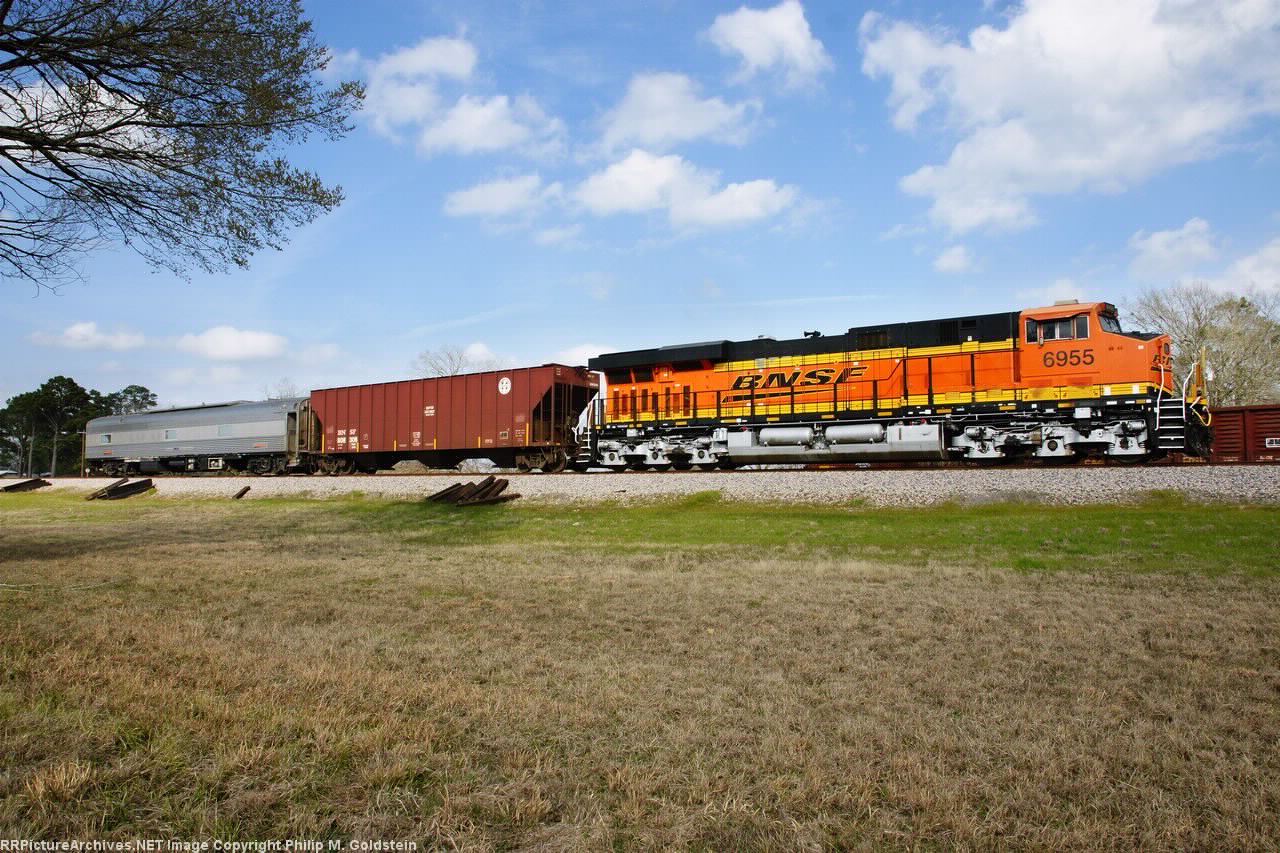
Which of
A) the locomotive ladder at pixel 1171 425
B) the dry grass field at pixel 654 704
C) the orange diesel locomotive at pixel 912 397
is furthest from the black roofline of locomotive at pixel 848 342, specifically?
the dry grass field at pixel 654 704

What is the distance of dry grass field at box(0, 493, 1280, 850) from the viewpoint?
109 inches

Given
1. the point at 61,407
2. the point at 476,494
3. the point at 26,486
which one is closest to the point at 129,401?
the point at 61,407

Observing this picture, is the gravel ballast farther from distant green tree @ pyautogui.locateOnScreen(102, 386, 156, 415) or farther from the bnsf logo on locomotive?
distant green tree @ pyautogui.locateOnScreen(102, 386, 156, 415)

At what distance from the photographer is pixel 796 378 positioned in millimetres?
19516

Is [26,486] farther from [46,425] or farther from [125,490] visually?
[46,425]

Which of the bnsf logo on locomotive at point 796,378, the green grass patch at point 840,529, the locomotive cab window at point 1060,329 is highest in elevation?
the locomotive cab window at point 1060,329

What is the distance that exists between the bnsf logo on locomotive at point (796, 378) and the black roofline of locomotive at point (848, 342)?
53 cm

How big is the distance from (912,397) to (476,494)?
429 inches

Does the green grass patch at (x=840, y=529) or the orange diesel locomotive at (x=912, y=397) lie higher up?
the orange diesel locomotive at (x=912, y=397)

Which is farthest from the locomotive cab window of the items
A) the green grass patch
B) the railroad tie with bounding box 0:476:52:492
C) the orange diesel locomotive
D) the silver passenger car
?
the railroad tie with bounding box 0:476:52:492

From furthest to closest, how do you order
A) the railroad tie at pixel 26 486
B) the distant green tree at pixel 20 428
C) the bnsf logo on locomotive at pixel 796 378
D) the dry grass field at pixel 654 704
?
the distant green tree at pixel 20 428 < the railroad tie at pixel 26 486 < the bnsf logo on locomotive at pixel 796 378 < the dry grass field at pixel 654 704

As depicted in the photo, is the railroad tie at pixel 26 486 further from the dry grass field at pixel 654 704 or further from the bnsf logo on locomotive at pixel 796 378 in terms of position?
the bnsf logo on locomotive at pixel 796 378

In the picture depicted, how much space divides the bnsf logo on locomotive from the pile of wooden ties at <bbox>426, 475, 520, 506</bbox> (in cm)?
701

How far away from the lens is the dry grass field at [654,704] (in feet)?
9.12
